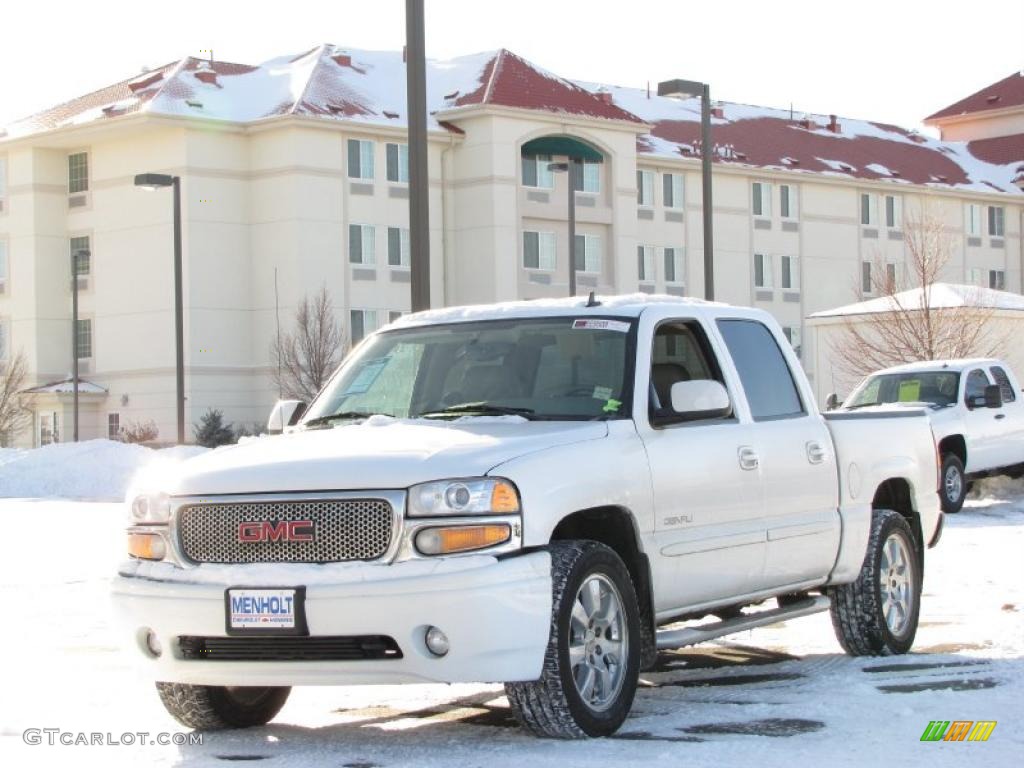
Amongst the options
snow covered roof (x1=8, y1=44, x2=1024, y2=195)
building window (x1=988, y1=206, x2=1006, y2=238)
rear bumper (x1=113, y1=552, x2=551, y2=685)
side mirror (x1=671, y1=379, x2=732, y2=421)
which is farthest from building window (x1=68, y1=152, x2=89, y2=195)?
rear bumper (x1=113, y1=552, x2=551, y2=685)

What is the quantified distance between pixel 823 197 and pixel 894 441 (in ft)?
250

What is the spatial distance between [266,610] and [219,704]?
1.08 metres

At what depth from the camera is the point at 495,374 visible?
30.3ft

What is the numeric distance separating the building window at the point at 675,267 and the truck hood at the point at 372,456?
72098 millimetres

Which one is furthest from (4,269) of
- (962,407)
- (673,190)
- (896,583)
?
(896,583)

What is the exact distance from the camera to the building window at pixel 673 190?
3164 inches

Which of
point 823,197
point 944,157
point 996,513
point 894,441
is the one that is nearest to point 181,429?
point 996,513

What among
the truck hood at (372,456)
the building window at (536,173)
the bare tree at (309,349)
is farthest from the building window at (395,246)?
the truck hood at (372,456)

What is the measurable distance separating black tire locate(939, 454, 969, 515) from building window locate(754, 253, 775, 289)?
58554mm

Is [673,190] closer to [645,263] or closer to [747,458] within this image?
[645,263]

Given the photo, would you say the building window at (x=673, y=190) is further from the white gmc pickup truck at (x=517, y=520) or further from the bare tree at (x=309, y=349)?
the white gmc pickup truck at (x=517, y=520)

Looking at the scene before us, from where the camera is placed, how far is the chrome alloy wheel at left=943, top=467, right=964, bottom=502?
24625mm

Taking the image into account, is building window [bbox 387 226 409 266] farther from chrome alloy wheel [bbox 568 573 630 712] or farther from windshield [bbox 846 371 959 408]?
chrome alloy wheel [bbox 568 573 630 712]

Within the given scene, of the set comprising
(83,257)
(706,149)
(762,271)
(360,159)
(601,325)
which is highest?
(360,159)
